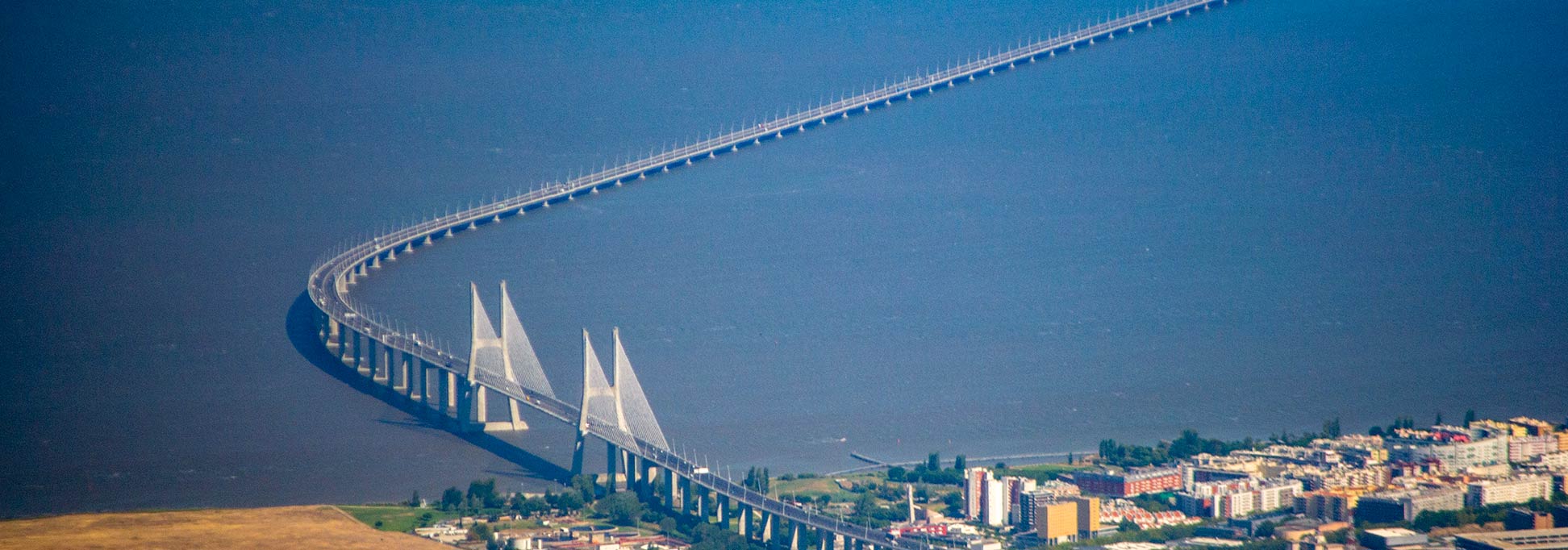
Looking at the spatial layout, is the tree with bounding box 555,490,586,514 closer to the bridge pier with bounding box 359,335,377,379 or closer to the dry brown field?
the dry brown field

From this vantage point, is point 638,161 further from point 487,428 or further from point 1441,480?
point 1441,480

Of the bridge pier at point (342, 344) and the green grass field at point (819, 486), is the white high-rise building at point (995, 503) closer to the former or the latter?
the green grass field at point (819, 486)

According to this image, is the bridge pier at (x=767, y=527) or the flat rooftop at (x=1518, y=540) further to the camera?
the bridge pier at (x=767, y=527)

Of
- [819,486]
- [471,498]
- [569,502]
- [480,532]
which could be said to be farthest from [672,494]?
[480,532]

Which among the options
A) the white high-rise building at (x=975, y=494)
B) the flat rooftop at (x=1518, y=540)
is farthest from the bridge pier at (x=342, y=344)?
the flat rooftop at (x=1518, y=540)

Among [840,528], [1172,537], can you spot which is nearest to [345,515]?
[840,528]

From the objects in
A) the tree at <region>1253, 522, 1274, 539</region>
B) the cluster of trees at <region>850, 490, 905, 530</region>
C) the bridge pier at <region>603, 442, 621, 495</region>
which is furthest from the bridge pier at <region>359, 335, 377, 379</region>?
the tree at <region>1253, 522, 1274, 539</region>
